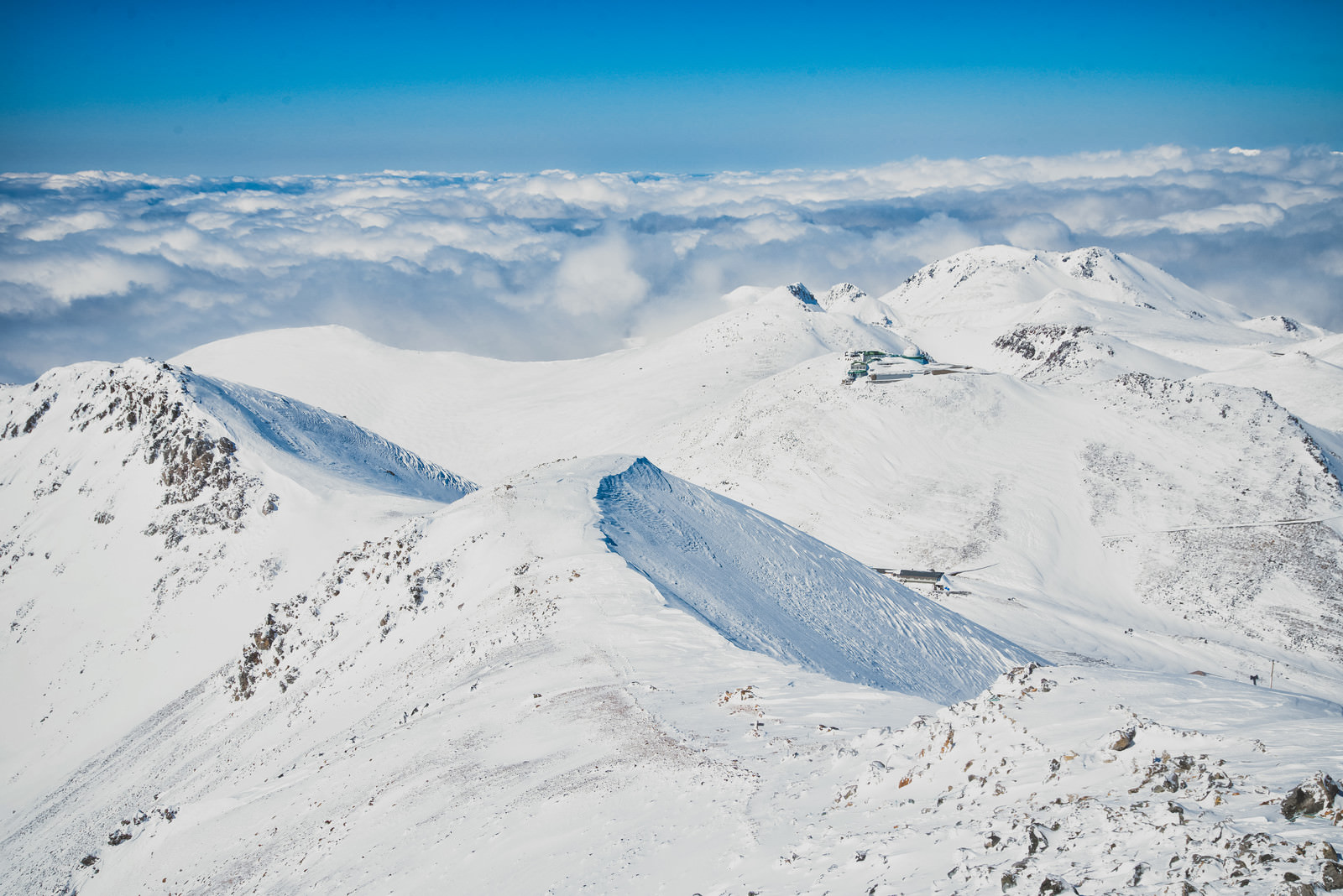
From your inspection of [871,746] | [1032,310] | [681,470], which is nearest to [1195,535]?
[681,470]

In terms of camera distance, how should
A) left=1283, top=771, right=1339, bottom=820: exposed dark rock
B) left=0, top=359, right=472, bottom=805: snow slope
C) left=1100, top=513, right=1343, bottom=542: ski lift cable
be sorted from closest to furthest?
left=1283, top=771, right=1339, bottom=820: exposed dark rock, left=0, top=359, right=472, bottom=805: snow slope, left=1100, top=513, right=1343, bottom=542: ski lift cable

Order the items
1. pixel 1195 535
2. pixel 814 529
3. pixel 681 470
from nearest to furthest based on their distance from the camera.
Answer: pixel 1195 535, pixel 814 529, pixel 681 470

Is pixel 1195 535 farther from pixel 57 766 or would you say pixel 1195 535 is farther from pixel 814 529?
pixel 57 766

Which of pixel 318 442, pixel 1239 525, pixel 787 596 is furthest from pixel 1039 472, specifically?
pixel 318 442

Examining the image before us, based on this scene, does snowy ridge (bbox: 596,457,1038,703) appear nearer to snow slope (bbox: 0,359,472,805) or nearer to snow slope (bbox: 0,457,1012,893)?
snow slope (bbox: 0,457,1012,893)

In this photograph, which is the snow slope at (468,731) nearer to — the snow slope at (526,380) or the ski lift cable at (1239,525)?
the ski lift cable at (1239,525)

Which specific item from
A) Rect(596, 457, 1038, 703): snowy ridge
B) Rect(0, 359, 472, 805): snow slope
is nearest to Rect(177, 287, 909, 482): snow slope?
Rect(0, 359, 472, 805): snow slope
